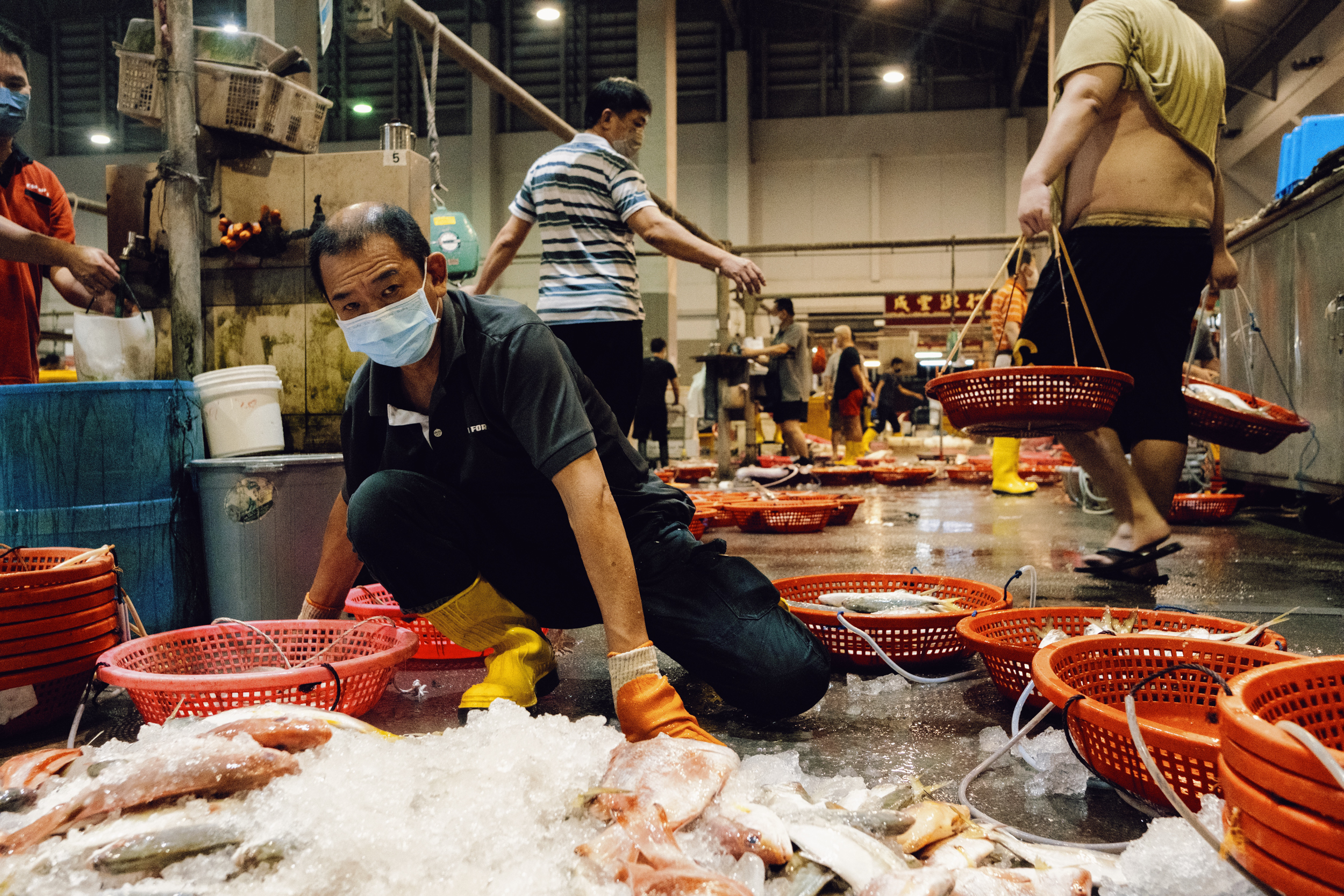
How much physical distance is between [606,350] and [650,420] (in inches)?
244

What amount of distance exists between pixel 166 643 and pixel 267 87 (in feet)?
9.23

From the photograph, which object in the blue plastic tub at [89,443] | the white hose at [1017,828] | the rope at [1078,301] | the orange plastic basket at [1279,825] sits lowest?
the white hose at [1017,828]

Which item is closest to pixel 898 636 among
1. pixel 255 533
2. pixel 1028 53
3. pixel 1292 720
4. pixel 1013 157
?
pixel 1292 720

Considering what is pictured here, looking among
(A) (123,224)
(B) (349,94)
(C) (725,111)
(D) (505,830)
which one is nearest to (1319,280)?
(D) (505,830)

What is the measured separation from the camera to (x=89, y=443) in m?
2.52

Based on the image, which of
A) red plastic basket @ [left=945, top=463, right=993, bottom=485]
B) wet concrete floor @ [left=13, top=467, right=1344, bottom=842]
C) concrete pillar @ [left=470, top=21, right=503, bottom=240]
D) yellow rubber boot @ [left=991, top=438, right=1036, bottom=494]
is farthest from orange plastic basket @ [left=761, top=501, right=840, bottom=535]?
concrete pillar @ [left=470, top=21, right=503, bottom=240]

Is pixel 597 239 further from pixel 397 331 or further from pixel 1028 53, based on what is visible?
pixel 1028 53

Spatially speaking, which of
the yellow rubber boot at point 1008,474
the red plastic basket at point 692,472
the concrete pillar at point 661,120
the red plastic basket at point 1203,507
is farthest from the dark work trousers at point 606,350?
the concrete pillar at point 661,120

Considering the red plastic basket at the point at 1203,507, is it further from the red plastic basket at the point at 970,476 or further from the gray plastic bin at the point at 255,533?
the gray plastic bin at the point at 255,533

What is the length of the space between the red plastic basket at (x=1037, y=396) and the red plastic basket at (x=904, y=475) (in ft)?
20.0

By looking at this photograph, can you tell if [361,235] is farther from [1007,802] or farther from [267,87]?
[267,87]

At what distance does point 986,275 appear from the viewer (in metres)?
19.0

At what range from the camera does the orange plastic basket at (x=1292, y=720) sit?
82 centimetres

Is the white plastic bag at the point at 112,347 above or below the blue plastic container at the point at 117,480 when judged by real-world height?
above
